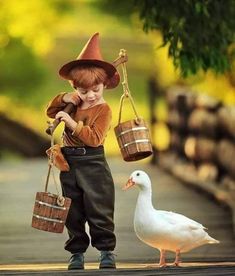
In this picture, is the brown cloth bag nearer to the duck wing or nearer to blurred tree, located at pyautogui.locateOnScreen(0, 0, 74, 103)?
the duck wing

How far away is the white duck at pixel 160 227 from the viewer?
7594 mm

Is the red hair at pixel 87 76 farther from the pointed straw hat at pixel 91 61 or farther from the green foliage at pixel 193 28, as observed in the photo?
the green foliage at pixel 193 28

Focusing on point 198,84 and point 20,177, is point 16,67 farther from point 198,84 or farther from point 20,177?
point 20,177

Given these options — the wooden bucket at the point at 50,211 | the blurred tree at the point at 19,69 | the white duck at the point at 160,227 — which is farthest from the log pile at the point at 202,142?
the blurred tree at the point at 19,69

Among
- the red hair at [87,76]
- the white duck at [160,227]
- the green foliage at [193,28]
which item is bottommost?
the white duck at [160,227]

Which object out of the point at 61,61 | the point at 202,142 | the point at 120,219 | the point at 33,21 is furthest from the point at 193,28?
the point at 61,61

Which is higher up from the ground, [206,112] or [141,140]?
[206,112]

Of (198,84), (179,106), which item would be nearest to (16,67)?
(198,84)

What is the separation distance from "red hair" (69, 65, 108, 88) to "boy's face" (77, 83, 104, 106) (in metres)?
0.03

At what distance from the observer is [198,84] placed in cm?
2259

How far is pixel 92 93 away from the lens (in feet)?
25.2

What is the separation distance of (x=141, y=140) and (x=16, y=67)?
60.4 ft

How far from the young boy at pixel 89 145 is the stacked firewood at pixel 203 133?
6179 millimetres

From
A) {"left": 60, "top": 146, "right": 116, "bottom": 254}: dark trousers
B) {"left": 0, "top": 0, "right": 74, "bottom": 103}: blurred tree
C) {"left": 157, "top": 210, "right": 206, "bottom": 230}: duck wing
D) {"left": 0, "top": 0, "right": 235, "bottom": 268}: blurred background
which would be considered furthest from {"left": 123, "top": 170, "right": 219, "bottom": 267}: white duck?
{"left": 0, "top": 0, "right": 74, "bottom": 103}: blurred tree
